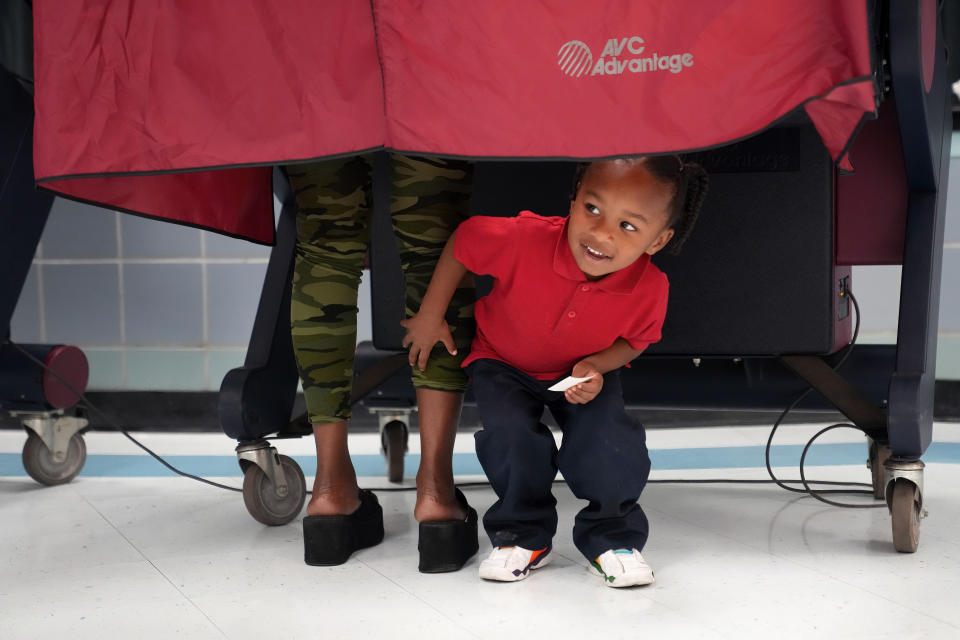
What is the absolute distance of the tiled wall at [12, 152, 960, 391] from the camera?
111 inches

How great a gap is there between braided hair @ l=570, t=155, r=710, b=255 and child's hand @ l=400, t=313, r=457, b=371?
0.24 meters

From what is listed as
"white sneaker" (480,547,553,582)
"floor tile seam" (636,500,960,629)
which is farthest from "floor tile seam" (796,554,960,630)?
"white sneaker" (480,547,553,582)

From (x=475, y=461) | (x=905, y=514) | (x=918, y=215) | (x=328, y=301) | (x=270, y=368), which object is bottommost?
(x=475, y=461)

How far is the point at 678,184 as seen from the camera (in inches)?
50.1

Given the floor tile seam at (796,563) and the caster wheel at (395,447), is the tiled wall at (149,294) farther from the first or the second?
the floor tile seam at (796,563)

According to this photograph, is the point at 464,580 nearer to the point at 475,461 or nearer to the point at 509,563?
the point at 509,563

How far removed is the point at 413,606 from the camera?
1173 mm

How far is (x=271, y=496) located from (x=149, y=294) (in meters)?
1.42

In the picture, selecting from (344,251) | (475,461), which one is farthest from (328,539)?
(475,461)

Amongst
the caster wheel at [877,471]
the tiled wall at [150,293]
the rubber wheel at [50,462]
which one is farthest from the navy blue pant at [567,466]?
the tiled wall at [150,293]

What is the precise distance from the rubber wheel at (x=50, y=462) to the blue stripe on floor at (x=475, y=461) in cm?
7

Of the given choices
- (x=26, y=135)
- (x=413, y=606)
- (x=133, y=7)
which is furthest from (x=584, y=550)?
(x=26, y=135)

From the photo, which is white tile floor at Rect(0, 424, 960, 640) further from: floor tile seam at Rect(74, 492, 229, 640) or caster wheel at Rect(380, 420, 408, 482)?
caster wheel at Rect(380, 420, 408, 482)

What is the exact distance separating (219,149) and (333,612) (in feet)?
1.76
